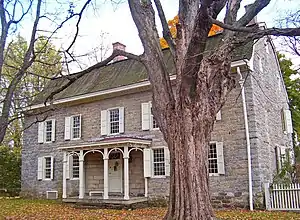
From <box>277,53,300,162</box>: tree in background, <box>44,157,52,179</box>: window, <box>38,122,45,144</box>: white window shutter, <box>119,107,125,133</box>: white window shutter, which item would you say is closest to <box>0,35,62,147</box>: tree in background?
<box>38,122,45,144</box>: white window shutter

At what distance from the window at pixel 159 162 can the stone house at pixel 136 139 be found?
4cm

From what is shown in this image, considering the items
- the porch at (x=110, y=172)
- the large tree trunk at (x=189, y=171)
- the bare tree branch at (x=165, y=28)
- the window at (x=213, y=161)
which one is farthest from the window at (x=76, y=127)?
the large tree trunk at (x=189, y=171)

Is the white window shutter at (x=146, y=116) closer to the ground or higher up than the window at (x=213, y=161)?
higher up

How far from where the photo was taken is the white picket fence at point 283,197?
1086 cm

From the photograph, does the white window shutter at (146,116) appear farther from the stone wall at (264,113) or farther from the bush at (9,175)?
the bush at (9,175)

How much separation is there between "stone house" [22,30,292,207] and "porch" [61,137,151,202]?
4 cm

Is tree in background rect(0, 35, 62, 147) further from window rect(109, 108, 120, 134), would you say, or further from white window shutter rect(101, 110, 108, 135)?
window rect(109, 108, 120, 134)

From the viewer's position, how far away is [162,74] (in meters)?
6.74

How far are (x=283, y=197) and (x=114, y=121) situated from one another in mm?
7713

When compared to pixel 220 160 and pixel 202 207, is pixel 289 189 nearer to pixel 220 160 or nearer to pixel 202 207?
pixel 220 160

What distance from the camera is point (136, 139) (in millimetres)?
13102

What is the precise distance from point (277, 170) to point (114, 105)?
24.7ft

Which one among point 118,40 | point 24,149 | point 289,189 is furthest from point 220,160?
point 24,149

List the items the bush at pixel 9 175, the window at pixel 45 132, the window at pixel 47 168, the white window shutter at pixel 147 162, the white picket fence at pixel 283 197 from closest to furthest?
the white picket fence at pixel 283 197 → the white window shutter at pixel 147 162 → the window at pixel 47 168 → the window at pixel 45 132 → the bush at pixel 9 175
